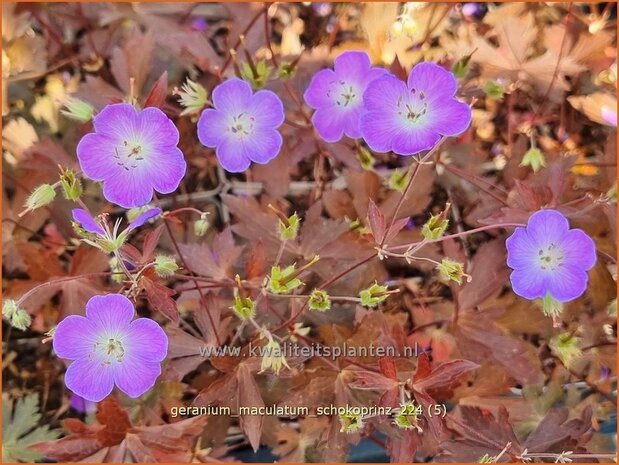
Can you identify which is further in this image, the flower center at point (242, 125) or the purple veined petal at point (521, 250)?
the flower center at point (242, 125)

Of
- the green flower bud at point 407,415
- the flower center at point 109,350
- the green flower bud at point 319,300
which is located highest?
the green flower bud at point 319,300

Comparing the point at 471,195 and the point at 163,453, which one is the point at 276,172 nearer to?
the point at 471,195

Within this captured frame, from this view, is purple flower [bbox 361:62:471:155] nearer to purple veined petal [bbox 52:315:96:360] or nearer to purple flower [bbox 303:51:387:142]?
purple flower [bbox 303:51:387:142]

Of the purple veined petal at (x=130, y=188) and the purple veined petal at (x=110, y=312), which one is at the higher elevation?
the purple veined petal at (x=130, y=188)

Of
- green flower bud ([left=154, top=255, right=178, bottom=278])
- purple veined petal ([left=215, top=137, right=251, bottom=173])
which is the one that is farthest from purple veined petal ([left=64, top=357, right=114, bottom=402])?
purple veined petal ([left=215, top=137, right=251, bottom=173])

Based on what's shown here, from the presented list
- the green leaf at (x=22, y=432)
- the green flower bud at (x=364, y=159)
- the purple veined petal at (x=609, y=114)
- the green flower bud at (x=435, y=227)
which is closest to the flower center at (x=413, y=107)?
the green flower bud at (x=435, y=227)

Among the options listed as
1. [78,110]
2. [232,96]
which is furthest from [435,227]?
[78,110]

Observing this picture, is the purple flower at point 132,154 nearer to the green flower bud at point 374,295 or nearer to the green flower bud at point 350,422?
the green flower bud at point 374,295
